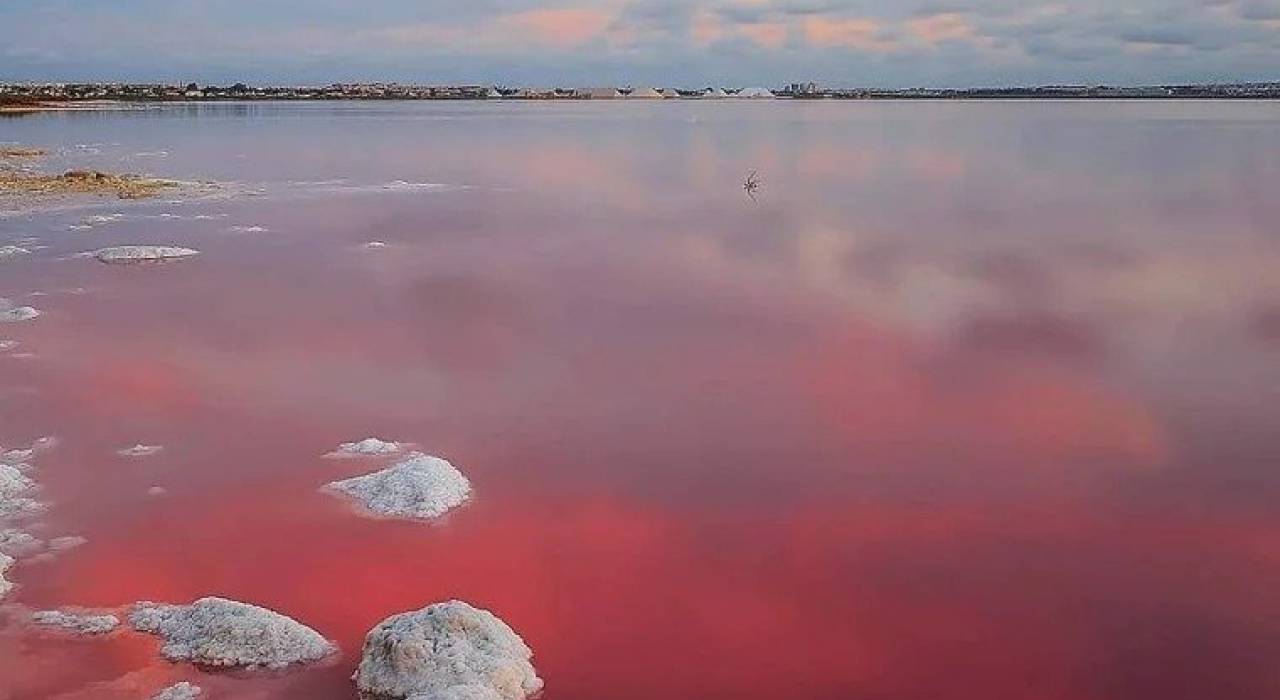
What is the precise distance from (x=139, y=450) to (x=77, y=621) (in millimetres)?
2631

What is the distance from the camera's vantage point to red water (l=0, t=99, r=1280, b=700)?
5.44 metres

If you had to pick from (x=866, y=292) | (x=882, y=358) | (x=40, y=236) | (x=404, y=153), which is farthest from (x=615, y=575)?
(x=404, y=153)

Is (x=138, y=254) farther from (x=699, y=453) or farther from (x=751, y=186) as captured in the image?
(x=751, y=186)

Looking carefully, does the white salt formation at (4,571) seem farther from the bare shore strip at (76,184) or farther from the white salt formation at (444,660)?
the bare shore strip at (76,184)

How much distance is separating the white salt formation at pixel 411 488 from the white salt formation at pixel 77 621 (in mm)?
1717

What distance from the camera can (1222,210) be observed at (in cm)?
2278

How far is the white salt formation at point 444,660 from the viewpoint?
4.73 m

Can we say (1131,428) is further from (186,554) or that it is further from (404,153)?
(404,153)

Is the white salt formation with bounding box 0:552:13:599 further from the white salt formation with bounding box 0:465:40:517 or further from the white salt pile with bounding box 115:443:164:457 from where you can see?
the white salt pile with bounding box 115:443:164:457

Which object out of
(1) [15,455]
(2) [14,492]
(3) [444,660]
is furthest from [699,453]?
(1) [15,455]

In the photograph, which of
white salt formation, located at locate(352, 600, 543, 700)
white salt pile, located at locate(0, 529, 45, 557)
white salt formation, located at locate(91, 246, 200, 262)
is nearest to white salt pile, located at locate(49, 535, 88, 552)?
white salt pile, located at locate(0, 529, 45, 557)

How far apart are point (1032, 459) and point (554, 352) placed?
4.58 metres

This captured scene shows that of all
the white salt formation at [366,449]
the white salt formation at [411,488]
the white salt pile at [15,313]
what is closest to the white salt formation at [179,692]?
the white salt formation at [411,488]

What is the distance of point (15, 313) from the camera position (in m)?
11.9
